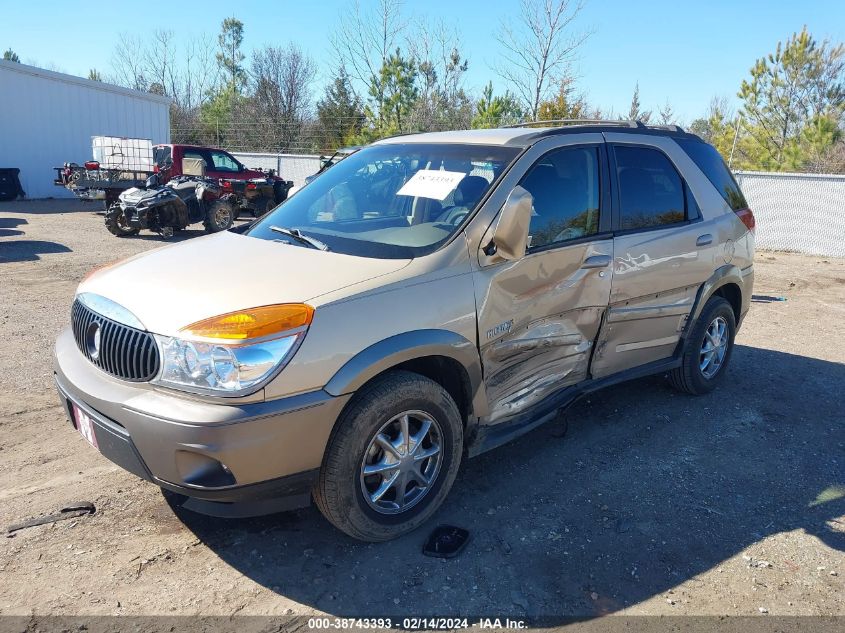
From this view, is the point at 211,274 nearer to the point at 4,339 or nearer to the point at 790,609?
the point at 790,609

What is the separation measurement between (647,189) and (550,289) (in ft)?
4.41

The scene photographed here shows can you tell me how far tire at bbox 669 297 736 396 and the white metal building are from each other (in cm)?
2098

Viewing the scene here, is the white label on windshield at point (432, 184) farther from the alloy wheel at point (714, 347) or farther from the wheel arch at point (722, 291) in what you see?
the alloy wheel at point (714, 347)

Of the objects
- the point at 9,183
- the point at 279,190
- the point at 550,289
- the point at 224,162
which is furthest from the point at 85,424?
the point at 9,183

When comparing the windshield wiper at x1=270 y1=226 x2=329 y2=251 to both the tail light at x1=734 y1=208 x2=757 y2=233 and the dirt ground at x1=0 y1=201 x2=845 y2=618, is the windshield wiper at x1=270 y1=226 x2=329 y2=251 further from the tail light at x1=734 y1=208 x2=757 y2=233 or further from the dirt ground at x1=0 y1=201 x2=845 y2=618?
the tail light at x1=734 y1=208 x2=757 y2=233

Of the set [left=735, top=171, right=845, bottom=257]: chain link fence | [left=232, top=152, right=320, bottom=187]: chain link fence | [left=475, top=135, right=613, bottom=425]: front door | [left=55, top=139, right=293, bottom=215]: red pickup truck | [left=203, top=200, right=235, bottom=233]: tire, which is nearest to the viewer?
[left=475, top=135, right=613, bottom=425]: front door

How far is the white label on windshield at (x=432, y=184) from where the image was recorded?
12.0ft

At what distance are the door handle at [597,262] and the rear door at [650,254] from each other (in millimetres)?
95

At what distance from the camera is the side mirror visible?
10.5ft

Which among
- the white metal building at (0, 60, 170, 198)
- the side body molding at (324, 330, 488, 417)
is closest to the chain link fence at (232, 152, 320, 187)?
the white metal building at (0, 60, 170, 198)

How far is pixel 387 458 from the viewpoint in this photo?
10.2 feet

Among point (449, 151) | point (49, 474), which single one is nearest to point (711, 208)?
point (449, 151)

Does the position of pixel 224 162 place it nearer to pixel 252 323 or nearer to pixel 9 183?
pixel 9 183

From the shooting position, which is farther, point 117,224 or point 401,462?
point 117,224
